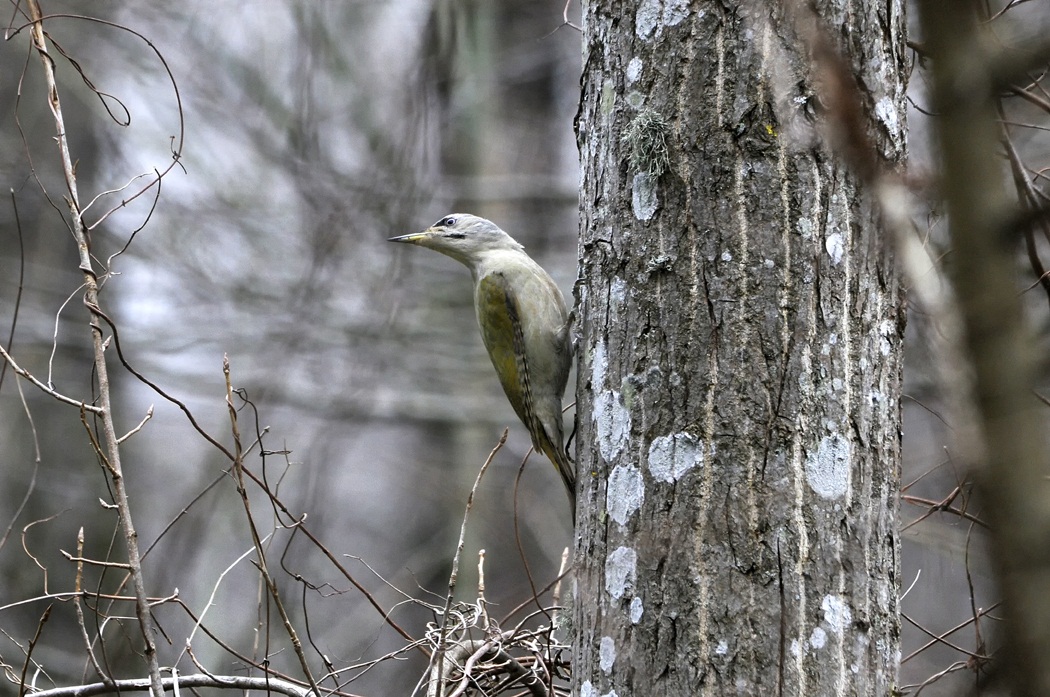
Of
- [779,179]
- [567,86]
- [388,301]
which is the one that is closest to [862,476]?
[779,179]

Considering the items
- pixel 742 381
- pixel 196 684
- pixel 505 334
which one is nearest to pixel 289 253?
pixel 505 334

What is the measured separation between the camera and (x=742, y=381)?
2.29 meters

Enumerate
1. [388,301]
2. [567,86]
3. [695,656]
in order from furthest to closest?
[567,86] < [388,301] < [695,656]

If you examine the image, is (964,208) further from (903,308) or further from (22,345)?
(22,345)

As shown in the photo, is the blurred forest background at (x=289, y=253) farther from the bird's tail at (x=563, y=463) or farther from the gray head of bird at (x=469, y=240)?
the bird's tail at (x=563, y=463)

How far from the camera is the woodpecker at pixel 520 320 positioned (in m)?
4.50

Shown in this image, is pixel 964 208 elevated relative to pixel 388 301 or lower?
lower

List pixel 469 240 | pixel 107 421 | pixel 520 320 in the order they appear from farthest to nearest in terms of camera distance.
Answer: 1. pixel 469 240
2. pixel 520 320
3. pixel 107 421

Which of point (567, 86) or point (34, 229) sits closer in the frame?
point (34, 229)

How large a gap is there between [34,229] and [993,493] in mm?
10498

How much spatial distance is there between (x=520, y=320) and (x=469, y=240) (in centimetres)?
71

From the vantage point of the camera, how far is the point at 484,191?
979 centimetres

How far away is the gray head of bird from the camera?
5.08 metres

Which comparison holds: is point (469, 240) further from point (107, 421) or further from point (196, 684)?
point (196, 684)
